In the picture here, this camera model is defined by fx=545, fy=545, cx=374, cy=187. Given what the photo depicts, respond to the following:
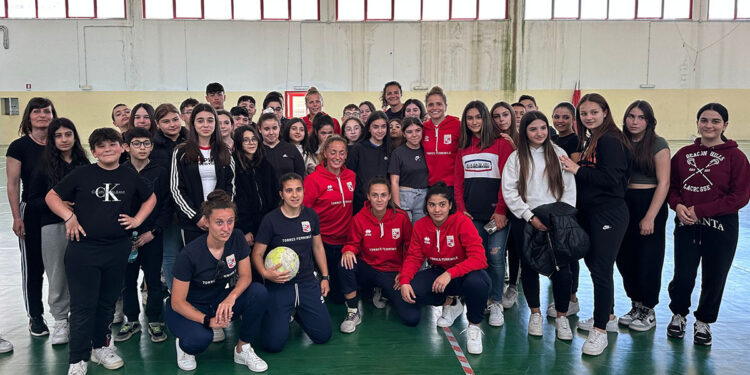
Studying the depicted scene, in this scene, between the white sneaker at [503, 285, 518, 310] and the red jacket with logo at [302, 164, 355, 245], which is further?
the white sneaker at [503, 285, 518, 310]

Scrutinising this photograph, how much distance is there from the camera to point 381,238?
4.75 metres

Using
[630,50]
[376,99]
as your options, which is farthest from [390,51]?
[630,50]

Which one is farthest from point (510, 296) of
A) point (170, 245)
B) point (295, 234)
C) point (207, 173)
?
point (170, 245)

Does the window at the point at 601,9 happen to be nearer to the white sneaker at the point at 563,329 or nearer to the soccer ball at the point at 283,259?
A: the white sneaker at the point at 563,329

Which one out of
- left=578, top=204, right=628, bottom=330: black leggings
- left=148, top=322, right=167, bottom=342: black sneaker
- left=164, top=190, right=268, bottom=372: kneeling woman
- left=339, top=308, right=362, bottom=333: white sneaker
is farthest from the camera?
left=339, top=308, right=362, bottom=333: white sneaker

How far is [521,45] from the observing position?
819 inches

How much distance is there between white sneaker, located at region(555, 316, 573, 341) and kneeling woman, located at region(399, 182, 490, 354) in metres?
0.62

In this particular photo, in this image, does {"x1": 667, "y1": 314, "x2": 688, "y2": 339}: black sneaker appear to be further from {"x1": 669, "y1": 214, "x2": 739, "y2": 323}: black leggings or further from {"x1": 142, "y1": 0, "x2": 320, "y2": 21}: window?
{"x1": 142, "y1": 0, "x2": 320, "y2": 21}: window

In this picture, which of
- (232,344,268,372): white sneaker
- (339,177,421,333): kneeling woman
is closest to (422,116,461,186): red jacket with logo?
(339,177,421,333): kneeling woman

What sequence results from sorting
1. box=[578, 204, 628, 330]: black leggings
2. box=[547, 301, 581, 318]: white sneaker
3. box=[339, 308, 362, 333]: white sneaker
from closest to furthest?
box=[578, 204, 628, 330]: black leggings
box=[339, 308, 362, 333]: white sneaker
box=[547, 301, 581, 318]: white sneaker

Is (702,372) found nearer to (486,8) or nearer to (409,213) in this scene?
(409,213)

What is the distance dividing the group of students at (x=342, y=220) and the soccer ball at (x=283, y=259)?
6 centimetres

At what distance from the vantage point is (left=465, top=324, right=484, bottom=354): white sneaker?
3984mm

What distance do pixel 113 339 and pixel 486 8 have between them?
19.5 metres
